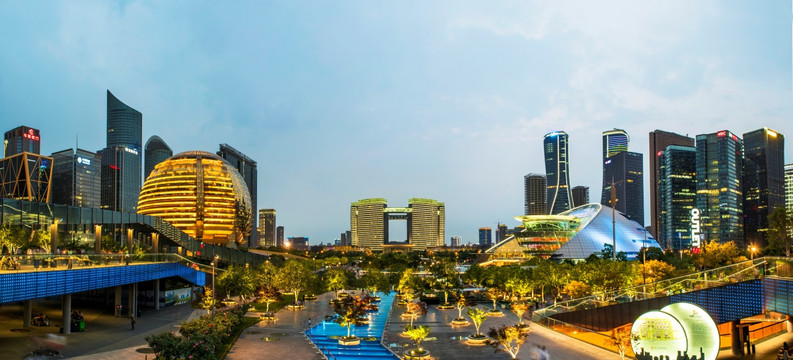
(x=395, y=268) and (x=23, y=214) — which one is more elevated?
(x=23, y=214)

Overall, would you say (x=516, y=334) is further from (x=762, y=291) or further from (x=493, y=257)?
(x=493, y=257)

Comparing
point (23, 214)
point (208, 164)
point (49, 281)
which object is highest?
point (208, 164)

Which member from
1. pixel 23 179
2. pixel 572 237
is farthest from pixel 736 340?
pixel 572 237

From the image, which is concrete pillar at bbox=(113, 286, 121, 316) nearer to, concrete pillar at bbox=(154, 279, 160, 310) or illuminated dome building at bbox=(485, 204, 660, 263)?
concrete pillar at bbox=(154, 279, 160, 310)

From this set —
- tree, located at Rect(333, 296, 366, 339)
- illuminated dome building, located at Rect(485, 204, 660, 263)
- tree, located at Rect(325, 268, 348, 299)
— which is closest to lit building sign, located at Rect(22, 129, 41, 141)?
illuminated dome building, located at Rect(485, 204, 660, 263)

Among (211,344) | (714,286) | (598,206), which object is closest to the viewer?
(211,344)

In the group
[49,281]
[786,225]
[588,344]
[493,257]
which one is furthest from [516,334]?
[493,257]

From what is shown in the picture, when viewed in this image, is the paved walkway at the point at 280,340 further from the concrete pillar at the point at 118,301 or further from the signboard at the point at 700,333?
the signboard at the point at 700,333

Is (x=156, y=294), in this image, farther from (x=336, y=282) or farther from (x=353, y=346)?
(x=353, y=346)
